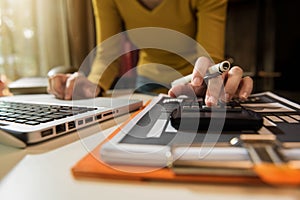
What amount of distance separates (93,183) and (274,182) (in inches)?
6.3

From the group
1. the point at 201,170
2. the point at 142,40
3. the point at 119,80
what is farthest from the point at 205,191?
the point at 119,80

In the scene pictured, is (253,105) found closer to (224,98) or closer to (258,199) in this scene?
(224,98)

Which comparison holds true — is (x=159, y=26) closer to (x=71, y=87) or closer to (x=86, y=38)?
(x=71, y=87)

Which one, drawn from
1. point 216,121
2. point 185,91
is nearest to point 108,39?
point 185,91

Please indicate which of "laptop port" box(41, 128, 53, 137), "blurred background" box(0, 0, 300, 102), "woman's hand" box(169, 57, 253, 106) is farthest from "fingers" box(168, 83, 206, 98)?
"blurred background" box(0, 0, 300, 102)

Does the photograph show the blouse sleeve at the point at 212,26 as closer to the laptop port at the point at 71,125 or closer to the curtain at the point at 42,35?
the laptop port at the point at 71,125

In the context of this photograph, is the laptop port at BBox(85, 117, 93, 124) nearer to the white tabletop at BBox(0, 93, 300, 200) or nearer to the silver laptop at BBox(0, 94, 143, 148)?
the silver laptop at BBox(0, 94, 143, 148)

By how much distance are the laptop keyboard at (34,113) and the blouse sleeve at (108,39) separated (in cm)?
41

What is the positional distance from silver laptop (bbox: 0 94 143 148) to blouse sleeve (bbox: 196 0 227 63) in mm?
402

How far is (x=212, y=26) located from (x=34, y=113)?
62 centimetres

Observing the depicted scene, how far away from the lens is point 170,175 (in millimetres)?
270

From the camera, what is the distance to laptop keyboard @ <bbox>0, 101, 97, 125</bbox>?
1.39 feet

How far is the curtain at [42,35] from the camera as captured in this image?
5.17ft

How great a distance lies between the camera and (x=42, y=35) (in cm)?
166
